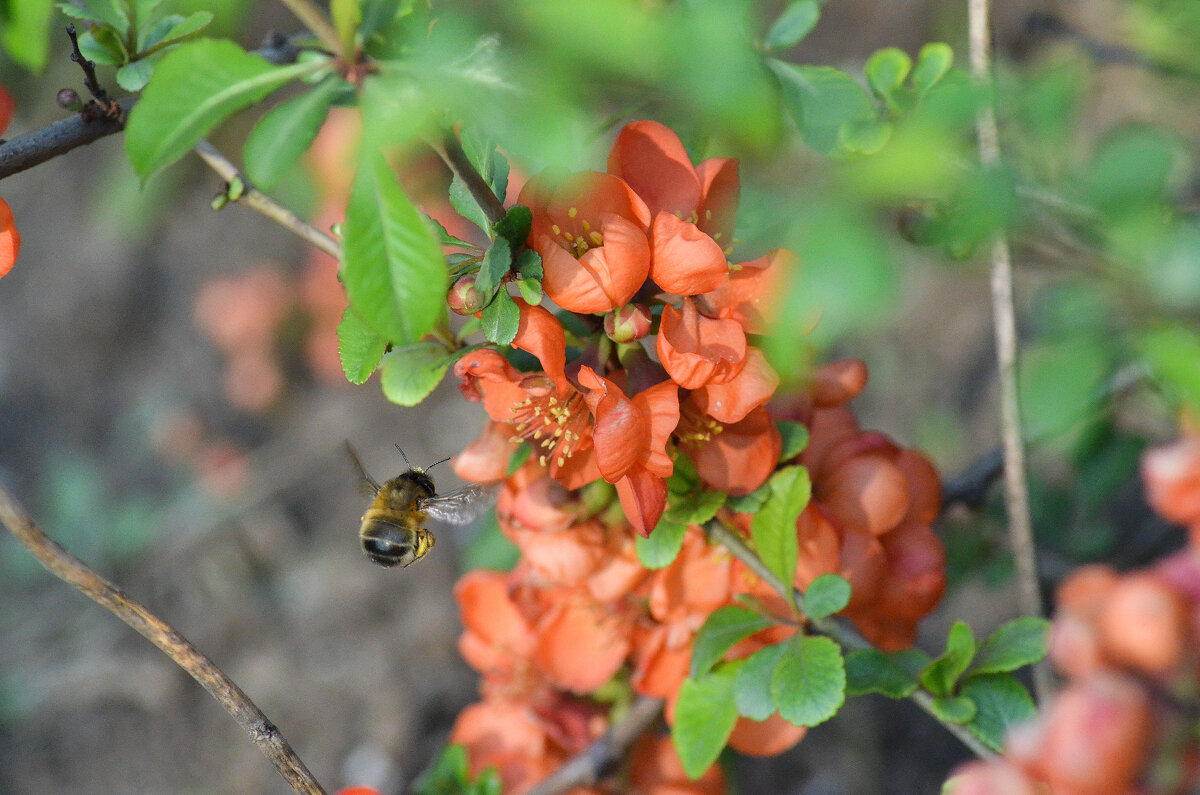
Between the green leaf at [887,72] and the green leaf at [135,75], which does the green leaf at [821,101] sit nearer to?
the green leaf at [887,72]

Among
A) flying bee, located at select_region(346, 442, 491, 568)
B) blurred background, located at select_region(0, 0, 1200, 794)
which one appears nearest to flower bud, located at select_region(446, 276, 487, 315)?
blurred background, located at select_region(0, 0, 1200, 794)

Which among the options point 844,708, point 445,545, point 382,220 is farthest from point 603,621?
point 445,545

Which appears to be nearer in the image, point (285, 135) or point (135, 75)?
point (285, 135)

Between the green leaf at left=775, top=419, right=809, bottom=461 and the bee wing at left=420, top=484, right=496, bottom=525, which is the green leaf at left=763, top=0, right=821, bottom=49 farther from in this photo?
the bee wing at left=420, top=484, right=496, bottom=525

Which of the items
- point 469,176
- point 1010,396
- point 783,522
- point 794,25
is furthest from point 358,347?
point 1010,396

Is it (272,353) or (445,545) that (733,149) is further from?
(272,353)

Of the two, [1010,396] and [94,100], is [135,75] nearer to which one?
[94,100]
